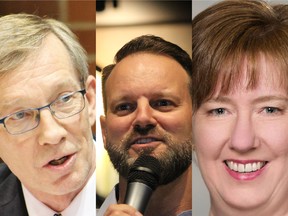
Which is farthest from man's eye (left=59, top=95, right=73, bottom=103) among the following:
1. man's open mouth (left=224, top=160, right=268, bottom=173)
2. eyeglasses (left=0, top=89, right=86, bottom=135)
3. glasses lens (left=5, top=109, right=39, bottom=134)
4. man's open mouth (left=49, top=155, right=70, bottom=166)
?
man's open mouth (left=224, top=160, right=268, bottom=173)

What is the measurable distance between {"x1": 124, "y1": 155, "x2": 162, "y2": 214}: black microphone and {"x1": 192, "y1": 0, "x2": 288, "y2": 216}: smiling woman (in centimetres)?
23

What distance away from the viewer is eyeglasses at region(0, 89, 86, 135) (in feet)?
7.09

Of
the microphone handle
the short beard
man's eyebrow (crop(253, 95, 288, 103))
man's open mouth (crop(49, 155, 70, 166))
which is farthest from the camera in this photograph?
man's open mouth (crop(49, 155, 70, 166))

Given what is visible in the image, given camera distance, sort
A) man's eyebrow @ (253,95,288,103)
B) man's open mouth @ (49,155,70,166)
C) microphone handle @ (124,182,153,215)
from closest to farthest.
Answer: microphone handle @ (124,182,153,215) < man's eyebrow @ (253,95,288,103) < man's open mouth @ (49,155,70,166)

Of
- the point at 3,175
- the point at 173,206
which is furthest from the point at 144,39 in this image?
the point at 3,175

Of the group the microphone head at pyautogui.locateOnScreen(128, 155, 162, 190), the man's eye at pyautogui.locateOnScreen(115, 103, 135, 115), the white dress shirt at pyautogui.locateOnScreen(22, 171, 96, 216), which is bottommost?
the white dress shirt at pyautogui.locateOnScreen(22, 171, 96, 216)

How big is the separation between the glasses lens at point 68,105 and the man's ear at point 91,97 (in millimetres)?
32

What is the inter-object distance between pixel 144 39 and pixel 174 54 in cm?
14

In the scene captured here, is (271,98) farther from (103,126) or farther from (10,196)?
(10,196)

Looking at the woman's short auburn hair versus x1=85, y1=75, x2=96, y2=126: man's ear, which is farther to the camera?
x1=85, y1=75, x2=96, y2=126: man's ear

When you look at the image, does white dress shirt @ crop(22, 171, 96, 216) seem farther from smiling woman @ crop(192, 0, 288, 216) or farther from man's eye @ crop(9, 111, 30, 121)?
smiling woman @ crop(192, 0, 288, 216)

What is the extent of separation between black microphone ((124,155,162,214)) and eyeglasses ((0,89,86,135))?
0.38 m

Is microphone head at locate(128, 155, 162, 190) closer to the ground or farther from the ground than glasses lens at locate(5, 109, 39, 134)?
closer to the ground

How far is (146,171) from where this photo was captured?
77.4 inches
